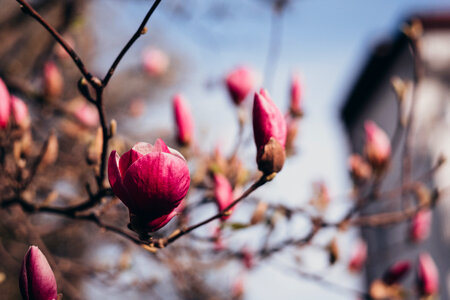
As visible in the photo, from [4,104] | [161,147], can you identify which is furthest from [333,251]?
[4,104]

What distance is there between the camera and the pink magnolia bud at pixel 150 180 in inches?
19.5

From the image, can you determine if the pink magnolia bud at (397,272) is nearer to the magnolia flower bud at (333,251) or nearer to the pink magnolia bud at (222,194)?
the magnolia flower bud at (333,251)

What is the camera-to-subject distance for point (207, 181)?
140 centimetres

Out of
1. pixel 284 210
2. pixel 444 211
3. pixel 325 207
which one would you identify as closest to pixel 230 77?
pixel 284 210

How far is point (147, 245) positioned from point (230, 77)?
34.2 inches

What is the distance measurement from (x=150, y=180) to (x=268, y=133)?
0.21m

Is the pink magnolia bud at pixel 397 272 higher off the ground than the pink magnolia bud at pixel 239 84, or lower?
lower

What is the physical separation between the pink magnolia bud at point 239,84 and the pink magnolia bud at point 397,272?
0.75m

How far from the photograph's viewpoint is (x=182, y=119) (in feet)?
3.55

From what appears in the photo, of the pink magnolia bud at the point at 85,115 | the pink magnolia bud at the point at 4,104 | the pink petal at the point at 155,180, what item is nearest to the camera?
the pink petal at the point at 155,180

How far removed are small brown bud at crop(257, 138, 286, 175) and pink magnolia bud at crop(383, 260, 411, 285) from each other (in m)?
0.94

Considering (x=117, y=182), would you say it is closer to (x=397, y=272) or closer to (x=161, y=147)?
(x=161, y=147)

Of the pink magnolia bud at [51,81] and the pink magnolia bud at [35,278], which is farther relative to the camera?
the pink magnolia bud at [51,81]

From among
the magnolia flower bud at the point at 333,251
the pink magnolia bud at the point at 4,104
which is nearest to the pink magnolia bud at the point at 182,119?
the pink magnolia bud at the point at 4,104
